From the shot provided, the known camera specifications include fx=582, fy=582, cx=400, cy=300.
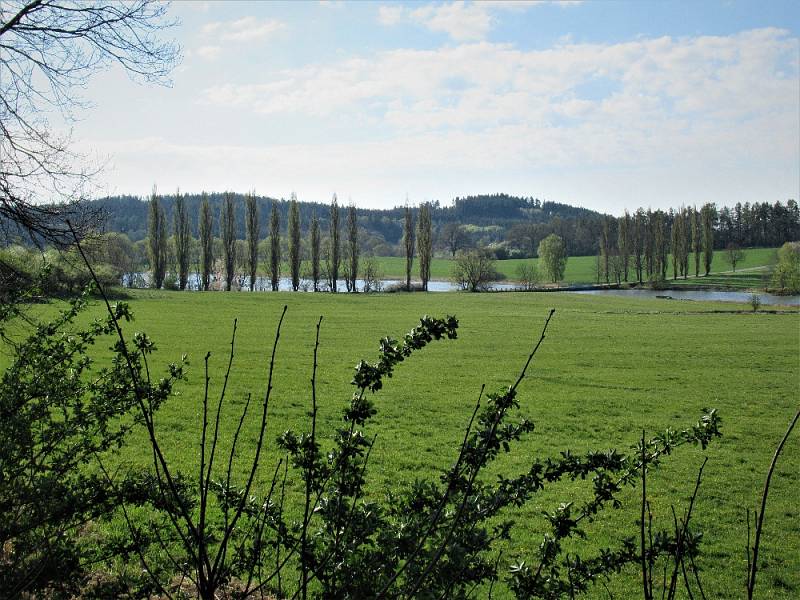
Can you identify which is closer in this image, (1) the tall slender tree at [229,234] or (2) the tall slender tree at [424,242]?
(1) the tall slender tree at [229,234]

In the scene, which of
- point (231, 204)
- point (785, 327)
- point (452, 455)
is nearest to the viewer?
point (452, 455)

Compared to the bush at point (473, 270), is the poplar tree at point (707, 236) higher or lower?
higher

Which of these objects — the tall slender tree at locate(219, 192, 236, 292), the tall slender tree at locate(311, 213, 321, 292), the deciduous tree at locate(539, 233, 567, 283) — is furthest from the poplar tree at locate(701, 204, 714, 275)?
the tall slender tree at locate(219, 192, 236, 292)

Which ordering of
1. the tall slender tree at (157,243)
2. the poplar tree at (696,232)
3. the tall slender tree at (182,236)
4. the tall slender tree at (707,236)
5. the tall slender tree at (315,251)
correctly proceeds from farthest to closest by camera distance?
the poplar tree at (696,232) → the tall slender tree at (707,236) → the tall slender tree at (315,251) → the tall slender tree at (182,236) → the tall slender tree at (157,243)

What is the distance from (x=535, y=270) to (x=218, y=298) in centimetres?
5887

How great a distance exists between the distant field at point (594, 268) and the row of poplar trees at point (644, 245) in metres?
4.10

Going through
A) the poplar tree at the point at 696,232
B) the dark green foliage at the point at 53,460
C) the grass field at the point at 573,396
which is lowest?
the grass field at the point at 573,396

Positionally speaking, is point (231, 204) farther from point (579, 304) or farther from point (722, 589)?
point (722, 589)

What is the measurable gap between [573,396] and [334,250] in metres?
63.2

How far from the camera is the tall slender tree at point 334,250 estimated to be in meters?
79.2

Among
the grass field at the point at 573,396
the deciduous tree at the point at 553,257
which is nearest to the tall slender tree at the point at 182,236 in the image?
the grass field at the point at 573,396

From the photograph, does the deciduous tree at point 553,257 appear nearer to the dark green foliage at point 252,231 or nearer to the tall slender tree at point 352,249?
the tall slender tree at point 352,249

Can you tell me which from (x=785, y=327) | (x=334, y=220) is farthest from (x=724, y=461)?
(x=334, y=220)

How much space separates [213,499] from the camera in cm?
892
